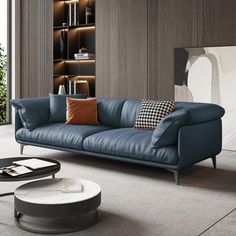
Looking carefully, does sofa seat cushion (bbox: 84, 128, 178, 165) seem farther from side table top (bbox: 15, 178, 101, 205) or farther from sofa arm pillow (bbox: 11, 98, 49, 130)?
side table top (bbox: 15, 178, 101, 205)

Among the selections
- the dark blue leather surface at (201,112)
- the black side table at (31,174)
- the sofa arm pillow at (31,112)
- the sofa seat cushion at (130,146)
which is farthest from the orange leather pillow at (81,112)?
the black side table at (31,174)

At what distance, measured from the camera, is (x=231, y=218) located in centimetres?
304

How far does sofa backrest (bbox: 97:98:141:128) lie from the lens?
499 cm

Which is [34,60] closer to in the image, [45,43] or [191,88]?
[45,43]

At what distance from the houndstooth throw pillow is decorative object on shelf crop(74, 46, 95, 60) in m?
2.48

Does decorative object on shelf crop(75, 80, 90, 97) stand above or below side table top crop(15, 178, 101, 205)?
above

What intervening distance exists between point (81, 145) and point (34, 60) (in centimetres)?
363

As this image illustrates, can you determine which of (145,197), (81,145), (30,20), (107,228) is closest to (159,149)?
(145,197)

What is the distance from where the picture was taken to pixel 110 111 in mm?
5191

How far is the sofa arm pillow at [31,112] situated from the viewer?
508 cm

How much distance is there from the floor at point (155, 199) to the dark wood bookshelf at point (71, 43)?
258cm

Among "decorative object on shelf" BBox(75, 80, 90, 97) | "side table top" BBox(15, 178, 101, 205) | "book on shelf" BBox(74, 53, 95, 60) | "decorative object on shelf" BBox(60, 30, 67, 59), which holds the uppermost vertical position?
"decorative object on shelf" BBox(60, 30, 67, 59)

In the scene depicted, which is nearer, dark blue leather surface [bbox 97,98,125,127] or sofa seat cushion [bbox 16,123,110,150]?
sofa seat cushion [bbox 16,123,110,150]

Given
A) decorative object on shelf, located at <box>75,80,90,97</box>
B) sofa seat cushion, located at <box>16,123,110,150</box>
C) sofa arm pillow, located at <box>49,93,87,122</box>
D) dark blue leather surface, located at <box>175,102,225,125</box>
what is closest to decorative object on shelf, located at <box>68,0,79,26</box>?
decorative object on shelf, located at <box>75,80,90,97</box>
